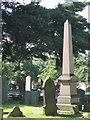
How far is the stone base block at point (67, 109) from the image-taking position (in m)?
9.84

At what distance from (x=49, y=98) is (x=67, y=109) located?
1255 mm

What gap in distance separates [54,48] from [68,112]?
10.3 metres

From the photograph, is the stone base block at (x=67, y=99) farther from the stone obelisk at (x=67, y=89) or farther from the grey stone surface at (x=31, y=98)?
the grey stone surface at (x=31, y=98)

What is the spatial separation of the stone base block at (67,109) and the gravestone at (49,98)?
0.72 m

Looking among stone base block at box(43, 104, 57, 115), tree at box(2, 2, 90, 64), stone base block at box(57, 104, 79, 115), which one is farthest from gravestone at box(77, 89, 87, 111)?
tree at box(2, 2, 90, 64)

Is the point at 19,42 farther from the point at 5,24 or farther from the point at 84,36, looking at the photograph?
the point at 84,36

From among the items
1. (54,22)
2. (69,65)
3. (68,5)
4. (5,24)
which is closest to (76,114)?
(69,65)

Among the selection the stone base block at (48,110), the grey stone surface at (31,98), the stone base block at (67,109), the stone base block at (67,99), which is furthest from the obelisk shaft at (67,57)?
the grey stone surface at (31,98)

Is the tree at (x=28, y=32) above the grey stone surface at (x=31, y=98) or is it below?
above

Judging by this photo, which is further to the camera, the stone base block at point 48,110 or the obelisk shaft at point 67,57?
the obelisk shaft at point 67,57

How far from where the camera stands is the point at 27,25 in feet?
59.7

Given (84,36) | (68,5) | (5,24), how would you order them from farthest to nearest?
A: 1. (68,5)
2. (84,36)
3. (5,24)

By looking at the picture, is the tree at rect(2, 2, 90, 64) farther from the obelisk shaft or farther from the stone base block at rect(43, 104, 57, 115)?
the stone base block at rect(43, 104, 57, 115)

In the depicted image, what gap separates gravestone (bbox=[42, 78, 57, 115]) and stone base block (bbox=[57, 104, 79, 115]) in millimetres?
720
